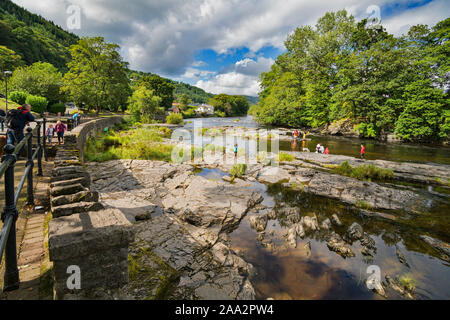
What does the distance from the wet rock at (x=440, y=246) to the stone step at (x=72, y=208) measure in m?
9.09

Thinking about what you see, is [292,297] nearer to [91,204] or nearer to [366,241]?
[366,241]

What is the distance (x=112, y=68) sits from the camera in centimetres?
3622

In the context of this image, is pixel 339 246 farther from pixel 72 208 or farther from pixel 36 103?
pixel 36 103

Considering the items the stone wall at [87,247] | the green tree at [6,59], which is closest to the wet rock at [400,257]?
the stone wall at [87,247]

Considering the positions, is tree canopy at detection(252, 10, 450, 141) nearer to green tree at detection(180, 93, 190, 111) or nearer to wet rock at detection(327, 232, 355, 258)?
wet rock at detection(327, 232, 355, 258)

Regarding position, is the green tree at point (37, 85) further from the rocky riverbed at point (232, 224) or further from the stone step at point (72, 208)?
the stone step at point (72, 208)

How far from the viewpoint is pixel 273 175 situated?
526 inches

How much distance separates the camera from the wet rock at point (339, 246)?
5805mm

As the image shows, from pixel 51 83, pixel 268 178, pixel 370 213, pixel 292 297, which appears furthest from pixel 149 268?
pixel 51 83

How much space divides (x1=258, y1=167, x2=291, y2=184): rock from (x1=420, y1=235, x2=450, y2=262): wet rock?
6.79m

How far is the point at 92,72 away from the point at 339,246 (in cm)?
4076

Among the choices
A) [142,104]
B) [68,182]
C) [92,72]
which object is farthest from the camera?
[142,104]

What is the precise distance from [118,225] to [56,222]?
2.19 ft

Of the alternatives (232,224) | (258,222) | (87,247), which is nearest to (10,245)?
(87,247)
